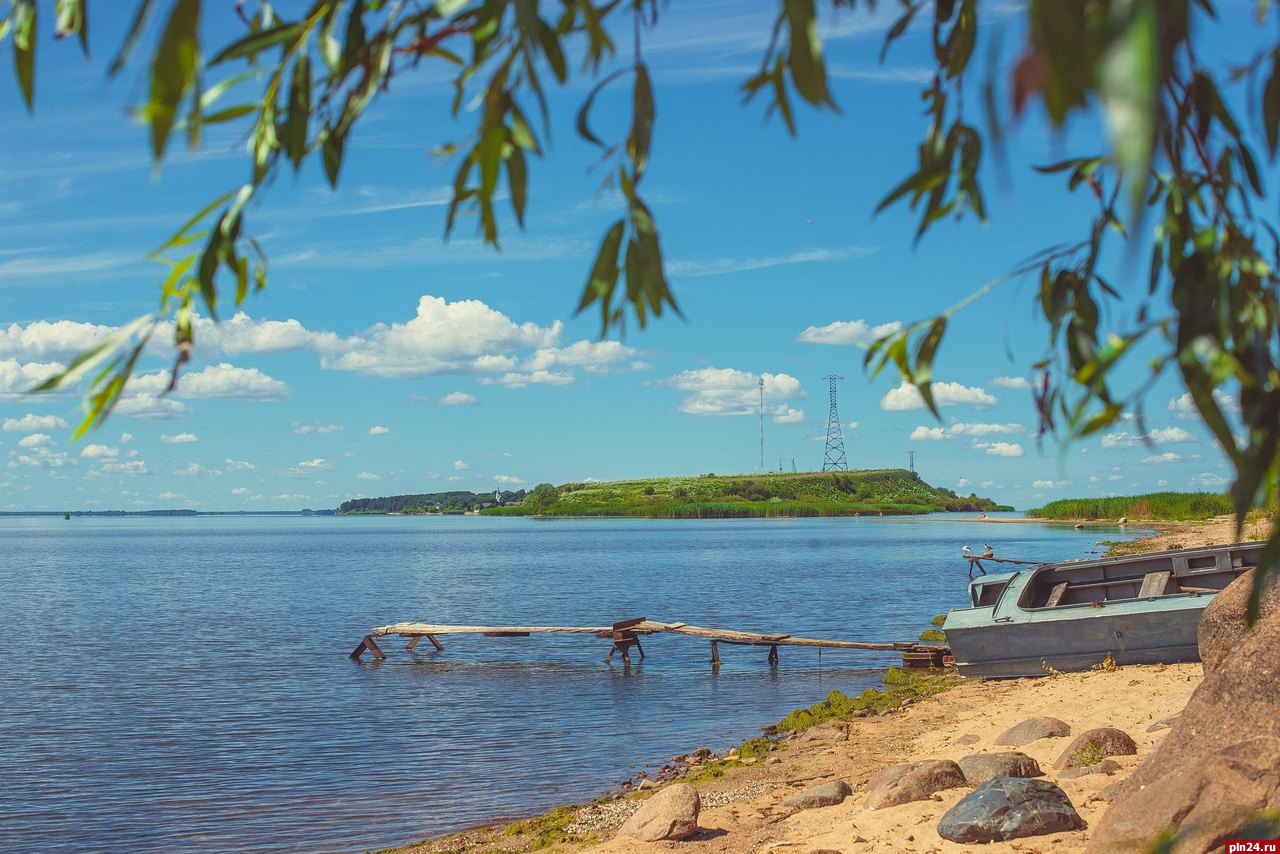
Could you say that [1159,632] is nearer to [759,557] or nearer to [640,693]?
[640,693]

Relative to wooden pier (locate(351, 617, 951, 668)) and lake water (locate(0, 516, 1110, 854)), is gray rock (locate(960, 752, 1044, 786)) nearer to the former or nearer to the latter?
lake water (locate(0, 516, 1110, 854))

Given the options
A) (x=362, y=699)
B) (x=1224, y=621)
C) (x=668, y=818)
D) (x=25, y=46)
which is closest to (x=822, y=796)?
(x=668, y=818)

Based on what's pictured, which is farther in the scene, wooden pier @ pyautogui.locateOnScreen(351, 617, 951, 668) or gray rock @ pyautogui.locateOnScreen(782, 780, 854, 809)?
wooden pier @ pyautogui.locateOnScreen(351, 617, 951, 668)

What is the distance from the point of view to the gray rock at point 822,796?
11.5m

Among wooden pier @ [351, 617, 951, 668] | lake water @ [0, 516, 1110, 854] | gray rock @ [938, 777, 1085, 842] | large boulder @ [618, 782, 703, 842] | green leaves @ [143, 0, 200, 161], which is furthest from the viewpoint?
wooden pier @ [351, 617, 951, 668]

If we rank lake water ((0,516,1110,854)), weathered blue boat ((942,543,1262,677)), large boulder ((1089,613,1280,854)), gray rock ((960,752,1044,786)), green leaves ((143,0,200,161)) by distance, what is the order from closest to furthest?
green leaves ((143,0,200,161)) < large boulder ((1089,613,1280,854)) < gray rock ((960,752,1044,786)) < lake water ((0,516,1110,854)) < weathered blue boat ((942,543,1262,677))

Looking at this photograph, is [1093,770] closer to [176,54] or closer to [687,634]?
[176,54]

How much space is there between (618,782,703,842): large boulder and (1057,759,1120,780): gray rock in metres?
3.87

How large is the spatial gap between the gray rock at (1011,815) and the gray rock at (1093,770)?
1.65 meters

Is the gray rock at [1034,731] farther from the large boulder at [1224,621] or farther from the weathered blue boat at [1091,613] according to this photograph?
the weathered blue boat at [1091,613]

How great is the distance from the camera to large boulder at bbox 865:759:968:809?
10172mm

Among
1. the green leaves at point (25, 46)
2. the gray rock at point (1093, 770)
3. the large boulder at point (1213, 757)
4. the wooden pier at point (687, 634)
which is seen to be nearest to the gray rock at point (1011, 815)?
the large boulder at point (1213, 757)

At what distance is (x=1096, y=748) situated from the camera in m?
10.6

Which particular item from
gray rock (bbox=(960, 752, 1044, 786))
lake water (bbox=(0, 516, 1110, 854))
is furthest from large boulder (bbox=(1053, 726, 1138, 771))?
lake water (bbox=(0, 516, 1110, 854))
